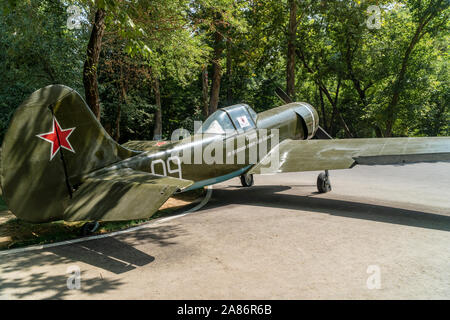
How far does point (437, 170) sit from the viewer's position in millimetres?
13602

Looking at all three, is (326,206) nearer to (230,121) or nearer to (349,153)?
(349,153)

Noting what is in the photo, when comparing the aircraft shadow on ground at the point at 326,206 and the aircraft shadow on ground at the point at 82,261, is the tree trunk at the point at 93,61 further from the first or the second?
the aircraft shadow on ground at the point at 82,261

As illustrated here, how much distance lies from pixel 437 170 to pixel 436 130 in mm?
11865

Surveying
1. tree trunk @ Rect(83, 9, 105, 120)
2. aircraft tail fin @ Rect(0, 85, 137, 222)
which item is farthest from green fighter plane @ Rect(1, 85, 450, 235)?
tree trunk @ Rect(83, 9, 105, 120)

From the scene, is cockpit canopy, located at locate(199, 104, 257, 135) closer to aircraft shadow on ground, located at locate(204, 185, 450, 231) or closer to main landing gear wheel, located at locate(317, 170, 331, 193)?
aircraft shadow on ground, located at locate(204, 185, 450, 231)

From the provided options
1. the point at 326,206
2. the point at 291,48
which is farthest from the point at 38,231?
the point at 291,48

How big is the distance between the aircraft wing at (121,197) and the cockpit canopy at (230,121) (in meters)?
3.43

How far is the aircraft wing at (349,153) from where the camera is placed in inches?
278

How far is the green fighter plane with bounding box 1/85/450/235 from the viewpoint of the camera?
4.76 meters

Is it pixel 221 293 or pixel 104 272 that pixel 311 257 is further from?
pixel 104 272

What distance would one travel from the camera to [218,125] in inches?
338

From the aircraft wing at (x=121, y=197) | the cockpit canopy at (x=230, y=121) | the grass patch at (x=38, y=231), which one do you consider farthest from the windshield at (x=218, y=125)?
the aircraft wing at (x=121, y=197)
